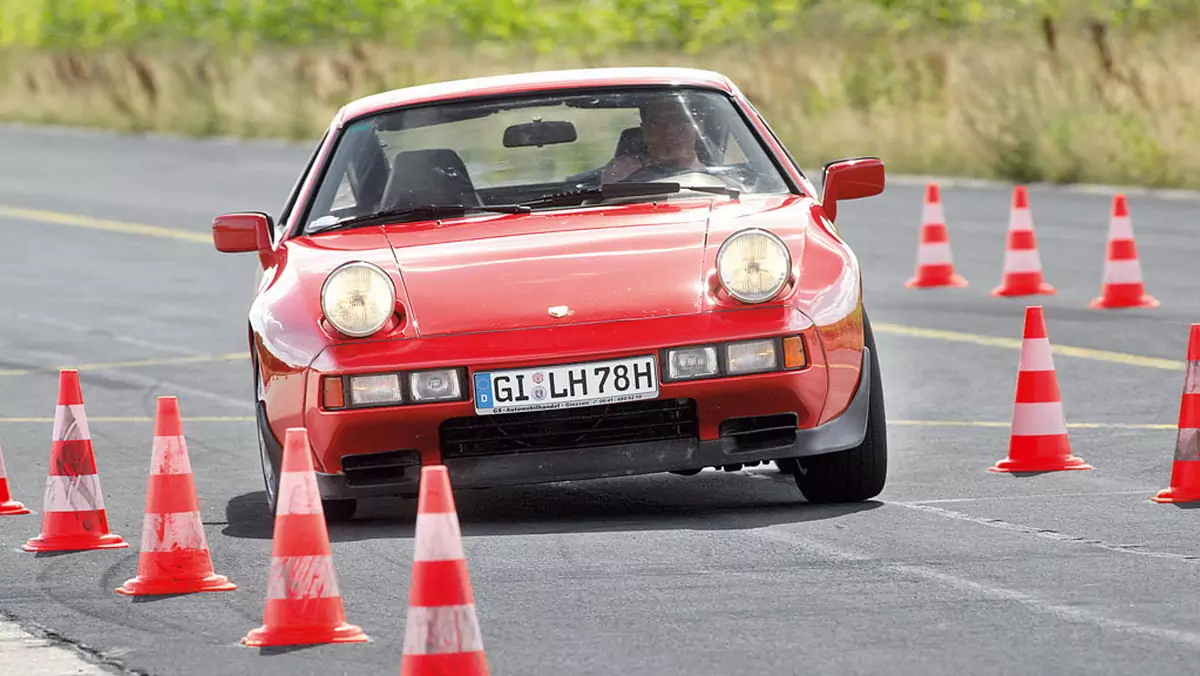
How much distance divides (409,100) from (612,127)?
98cm

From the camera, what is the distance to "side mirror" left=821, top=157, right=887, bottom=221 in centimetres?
903

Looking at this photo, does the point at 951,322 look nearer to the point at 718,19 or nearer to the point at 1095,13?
the point at 1095,13

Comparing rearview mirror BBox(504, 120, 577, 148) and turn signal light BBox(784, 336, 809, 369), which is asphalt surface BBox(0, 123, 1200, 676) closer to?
turn signal light BBox(784, 336, 809, 369)

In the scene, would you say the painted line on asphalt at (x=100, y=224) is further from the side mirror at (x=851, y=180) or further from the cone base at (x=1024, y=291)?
the side mirror at (x=851, y=180)

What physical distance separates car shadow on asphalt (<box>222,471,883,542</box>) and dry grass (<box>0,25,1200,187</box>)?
1401 cm

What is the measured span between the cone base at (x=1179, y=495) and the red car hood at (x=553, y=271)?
1.68 metres

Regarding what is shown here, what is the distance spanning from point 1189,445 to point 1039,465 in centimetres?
91

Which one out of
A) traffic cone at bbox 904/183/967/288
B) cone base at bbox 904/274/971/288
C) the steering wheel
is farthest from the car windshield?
cone base at bbox 904/274/971/288

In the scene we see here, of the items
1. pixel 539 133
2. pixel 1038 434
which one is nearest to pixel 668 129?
pixel 539 133

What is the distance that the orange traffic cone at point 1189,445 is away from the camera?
8359 mm

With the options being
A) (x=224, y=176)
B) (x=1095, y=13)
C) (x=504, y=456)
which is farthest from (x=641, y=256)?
(x=1095, y=13)

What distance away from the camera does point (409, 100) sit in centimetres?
925

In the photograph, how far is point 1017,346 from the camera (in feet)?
44.9

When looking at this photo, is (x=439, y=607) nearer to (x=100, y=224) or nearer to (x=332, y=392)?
(x=332, y=392)
